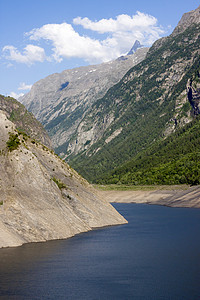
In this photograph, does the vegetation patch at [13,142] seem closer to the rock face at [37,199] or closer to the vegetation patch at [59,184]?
the rock face at [37,199]

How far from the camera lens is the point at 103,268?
5997cm

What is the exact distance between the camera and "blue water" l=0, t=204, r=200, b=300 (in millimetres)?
49125

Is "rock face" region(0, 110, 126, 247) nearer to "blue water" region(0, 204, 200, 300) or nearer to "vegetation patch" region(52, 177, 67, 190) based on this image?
"vegetation patch" region(52, 177, 67, 190)

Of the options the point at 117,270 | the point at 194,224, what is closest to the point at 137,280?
the point at 117,270

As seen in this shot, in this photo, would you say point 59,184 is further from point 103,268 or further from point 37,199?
point 103,268

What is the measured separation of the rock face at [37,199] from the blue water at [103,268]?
2.71 meters

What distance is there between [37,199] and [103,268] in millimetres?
21470

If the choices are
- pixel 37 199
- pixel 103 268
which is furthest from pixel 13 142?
pixel 103 268

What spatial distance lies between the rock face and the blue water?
8.88 ft

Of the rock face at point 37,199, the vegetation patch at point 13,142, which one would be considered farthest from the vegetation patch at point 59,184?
the vegetation patch at point 13,142

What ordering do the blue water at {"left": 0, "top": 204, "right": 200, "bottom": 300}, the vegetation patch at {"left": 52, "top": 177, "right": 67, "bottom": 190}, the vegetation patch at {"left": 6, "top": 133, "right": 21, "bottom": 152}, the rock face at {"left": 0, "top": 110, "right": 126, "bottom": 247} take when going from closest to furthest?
the blue water at {"left": 0, "top": 204, "right": 200, "bottom": 300}
the rock face at {"left": 0, "top": 110, "right": 126, "bottom": 247}
the vegetation patch at {"left": 6, "top": 133, "right": 21, "bottom": 152}
the vegetation patch at {"left": 52, "top": 177, "right": 67, "bottom": 190}

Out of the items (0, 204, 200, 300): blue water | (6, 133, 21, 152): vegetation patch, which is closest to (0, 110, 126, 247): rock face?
(6, 133, 21, 152): vegetation patch

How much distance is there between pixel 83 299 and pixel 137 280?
10038 millimetres

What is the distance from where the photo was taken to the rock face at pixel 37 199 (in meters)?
70.0
